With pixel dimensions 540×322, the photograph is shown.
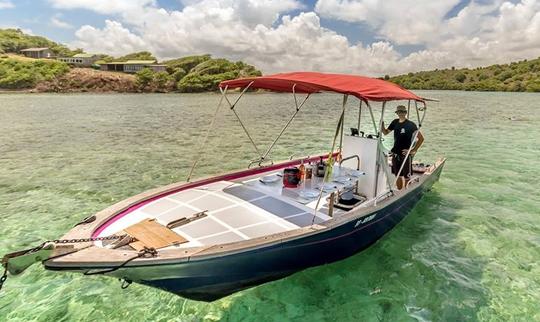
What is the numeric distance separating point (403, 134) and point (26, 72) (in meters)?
128

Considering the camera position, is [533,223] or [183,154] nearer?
[533,223]

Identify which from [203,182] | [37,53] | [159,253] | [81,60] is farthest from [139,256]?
[37,53]

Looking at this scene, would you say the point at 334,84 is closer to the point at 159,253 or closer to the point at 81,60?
the point at 159,253

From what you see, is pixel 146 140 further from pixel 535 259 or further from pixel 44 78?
pixel 44 78

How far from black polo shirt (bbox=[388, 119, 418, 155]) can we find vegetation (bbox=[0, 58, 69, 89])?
120994mm

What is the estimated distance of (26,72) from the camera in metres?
104

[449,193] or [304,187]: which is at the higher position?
[304,187]

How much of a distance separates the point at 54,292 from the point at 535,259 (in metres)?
10.5

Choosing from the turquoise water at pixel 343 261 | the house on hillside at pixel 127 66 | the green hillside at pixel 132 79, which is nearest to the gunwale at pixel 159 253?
the turquoise water at pixel 343 261

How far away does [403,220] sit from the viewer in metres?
9.38

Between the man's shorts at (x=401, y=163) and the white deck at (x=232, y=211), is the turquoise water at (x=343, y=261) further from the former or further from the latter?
the man's shorts at (x=401, y=163)

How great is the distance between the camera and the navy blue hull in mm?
4711

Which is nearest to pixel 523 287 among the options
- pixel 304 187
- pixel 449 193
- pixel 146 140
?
pixel 304 187

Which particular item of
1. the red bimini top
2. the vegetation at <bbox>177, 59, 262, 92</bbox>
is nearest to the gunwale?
the red bimini top
